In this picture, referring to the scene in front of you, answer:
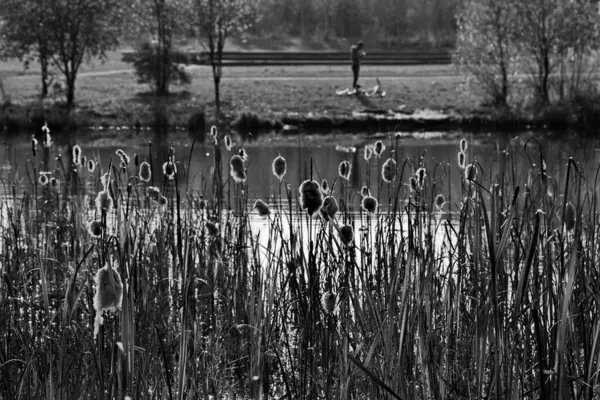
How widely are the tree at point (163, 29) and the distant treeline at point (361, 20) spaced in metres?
25.1

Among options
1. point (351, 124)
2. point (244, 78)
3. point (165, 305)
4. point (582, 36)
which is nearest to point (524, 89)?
point (582, 36)

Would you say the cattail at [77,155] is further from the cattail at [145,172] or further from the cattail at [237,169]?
the cattail at [237,169]

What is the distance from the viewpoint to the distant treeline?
57.2 meters

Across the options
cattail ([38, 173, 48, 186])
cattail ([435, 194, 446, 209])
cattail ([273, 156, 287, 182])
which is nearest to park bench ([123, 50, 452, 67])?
cattail ([38, 173, 48, 186])

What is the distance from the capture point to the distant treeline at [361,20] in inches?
2254

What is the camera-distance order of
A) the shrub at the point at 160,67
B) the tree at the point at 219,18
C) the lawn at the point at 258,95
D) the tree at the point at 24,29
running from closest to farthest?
the lawn at the point at 258,95 → the tree at the point at 24,29 → the tree at the point at 219,18 → the shrub at the point at 160,67

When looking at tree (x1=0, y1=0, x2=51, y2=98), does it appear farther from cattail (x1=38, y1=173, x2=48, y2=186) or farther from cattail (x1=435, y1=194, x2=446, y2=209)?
cattail (x1=435, y1=194, x2=446, y2=209)

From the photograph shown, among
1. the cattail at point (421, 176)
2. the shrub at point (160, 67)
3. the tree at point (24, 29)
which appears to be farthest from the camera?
the shrub at point (160, 67)

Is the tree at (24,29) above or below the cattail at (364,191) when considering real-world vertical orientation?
above

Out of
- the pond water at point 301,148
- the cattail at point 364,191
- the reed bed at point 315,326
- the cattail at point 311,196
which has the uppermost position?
the cattail at point 311,196

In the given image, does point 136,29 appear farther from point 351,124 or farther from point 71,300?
point 71,300

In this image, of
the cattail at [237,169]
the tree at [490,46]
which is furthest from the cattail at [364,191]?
the tree at [490,46]

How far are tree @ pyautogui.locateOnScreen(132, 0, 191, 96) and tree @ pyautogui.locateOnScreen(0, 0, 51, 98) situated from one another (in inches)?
110

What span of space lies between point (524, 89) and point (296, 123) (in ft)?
21.9
